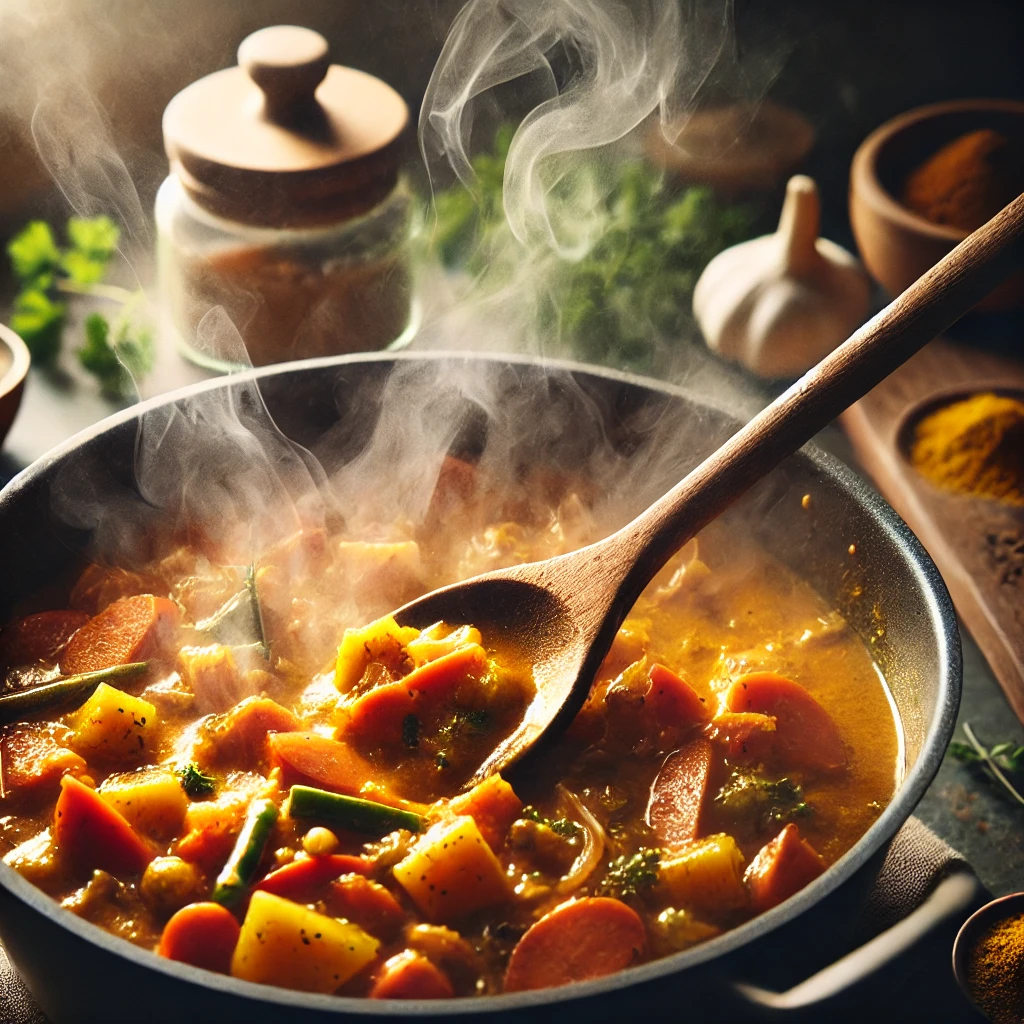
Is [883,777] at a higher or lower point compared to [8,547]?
lower

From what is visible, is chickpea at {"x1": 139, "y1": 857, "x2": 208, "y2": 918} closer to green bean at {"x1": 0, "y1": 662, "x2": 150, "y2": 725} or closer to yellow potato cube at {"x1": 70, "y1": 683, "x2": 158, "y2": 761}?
yellow potato cube at {"x1": 70, "y1": 683, "x2": 158, "y2": 761}

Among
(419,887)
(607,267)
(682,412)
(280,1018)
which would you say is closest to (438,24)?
(607,267)

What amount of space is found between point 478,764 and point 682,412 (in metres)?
1.14

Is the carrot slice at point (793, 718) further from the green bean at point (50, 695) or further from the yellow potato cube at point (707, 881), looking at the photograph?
the green bean at point (50, 695)

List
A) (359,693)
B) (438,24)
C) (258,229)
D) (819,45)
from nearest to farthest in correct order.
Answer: (359,693)
(258,229)
(438,24)
(819,45)

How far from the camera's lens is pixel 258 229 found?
3613mm

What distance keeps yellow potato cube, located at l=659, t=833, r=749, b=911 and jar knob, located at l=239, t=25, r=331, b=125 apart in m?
2.57

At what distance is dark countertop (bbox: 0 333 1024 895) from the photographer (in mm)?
2992

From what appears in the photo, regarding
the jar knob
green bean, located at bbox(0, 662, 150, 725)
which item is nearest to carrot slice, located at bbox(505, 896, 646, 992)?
green bean, located at bbox(0, 662, 150, 725)

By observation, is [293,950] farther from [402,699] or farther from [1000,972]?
[1000,972]

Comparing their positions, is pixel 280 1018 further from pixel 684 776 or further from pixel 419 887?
pixel 684 776

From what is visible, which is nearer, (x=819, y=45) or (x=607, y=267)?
(x=607, y=267)

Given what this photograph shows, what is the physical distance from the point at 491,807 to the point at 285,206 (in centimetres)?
210

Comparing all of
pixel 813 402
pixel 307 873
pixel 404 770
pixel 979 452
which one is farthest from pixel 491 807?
pixel 979 452
